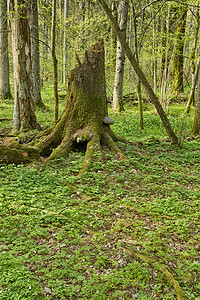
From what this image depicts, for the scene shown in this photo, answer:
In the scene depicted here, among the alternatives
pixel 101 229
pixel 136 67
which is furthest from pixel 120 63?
pixel 101 229

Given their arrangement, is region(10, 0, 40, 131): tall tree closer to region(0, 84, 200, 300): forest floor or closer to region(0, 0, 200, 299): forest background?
region(0, 0, 200, 299): forest background

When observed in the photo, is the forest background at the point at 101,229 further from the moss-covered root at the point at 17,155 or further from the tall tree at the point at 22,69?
the tall tree at the point at 22,69

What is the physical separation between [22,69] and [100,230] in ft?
22.9

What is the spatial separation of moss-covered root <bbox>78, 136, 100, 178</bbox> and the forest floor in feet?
0.49

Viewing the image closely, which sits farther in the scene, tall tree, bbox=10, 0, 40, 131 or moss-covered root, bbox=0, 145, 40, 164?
tall tree, bbox=10, 0, 40, 131

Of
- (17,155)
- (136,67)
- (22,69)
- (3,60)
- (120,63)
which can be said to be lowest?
(17,155)

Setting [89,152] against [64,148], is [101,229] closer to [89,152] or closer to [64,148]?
[89,152]

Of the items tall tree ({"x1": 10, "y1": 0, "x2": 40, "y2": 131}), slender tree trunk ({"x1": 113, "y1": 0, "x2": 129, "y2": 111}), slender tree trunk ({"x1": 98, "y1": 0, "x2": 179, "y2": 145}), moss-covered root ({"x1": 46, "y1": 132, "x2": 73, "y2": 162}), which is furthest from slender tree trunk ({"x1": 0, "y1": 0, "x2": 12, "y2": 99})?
moss-covered root ({"x1": 46, "y1": 132, "x2": 73, "y2": 162})

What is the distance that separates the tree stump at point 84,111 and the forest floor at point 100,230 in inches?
20.8

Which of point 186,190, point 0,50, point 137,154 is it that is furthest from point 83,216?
point 0,50

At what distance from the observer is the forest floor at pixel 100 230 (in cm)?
291

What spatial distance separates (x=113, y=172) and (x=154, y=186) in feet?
3.26

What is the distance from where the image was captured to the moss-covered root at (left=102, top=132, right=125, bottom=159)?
671 centimetres

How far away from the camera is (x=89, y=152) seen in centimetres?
627
